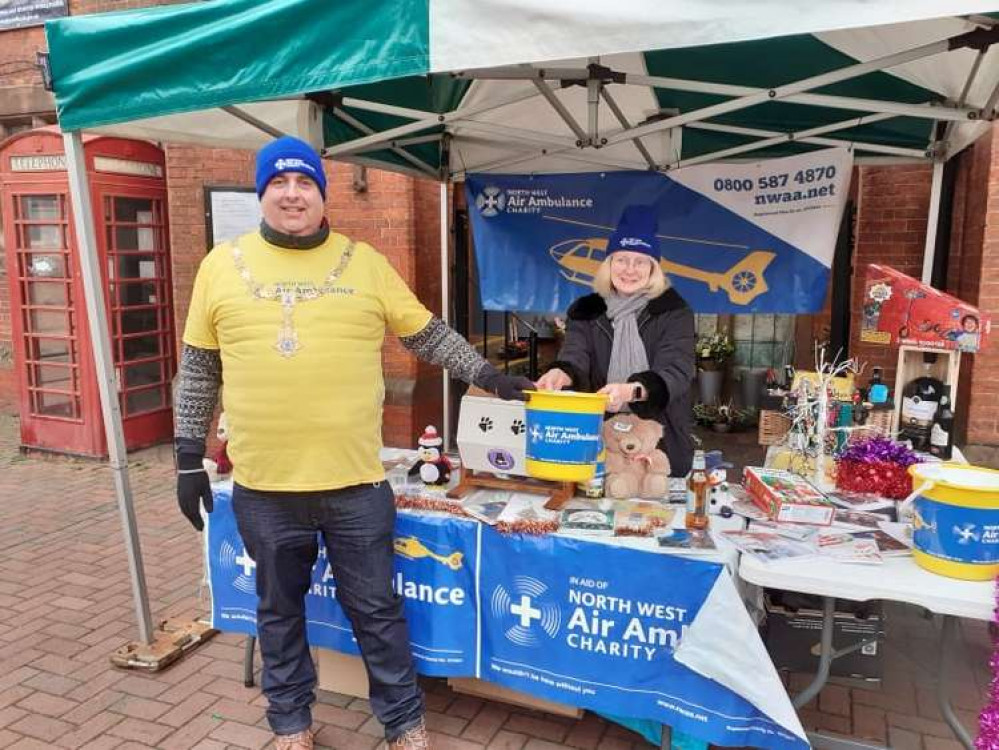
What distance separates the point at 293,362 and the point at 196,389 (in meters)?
0.46

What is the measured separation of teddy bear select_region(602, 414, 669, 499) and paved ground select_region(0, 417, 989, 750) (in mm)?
930

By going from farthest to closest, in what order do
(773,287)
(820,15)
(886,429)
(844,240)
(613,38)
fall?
(844,240)
(773,287)
(886,429)
(613,38)
(820,15)

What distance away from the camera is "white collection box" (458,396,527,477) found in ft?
8.80

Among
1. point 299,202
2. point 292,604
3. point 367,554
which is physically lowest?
point 292,604

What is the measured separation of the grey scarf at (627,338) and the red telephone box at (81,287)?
492 centimetres

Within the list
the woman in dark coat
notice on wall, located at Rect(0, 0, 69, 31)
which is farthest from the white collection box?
notice on wall, located at Rect(0, 0, 69, 31)

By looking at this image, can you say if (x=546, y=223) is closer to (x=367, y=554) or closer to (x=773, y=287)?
(x=773, y=287)

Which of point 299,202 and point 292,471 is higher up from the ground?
point 299,202

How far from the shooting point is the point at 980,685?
3199 mm

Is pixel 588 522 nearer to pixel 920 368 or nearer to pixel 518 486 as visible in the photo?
pixel 518 486

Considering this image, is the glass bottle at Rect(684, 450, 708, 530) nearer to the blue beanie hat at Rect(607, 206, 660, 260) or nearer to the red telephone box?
the blue beanie hat at Rect(607, 206, 660, 260)

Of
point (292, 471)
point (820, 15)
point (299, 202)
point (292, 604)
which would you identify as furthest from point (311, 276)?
point (820, 15)

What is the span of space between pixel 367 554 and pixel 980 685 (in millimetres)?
2699

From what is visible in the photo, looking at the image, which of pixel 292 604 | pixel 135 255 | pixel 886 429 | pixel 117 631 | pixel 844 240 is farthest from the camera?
pixel 135 255
